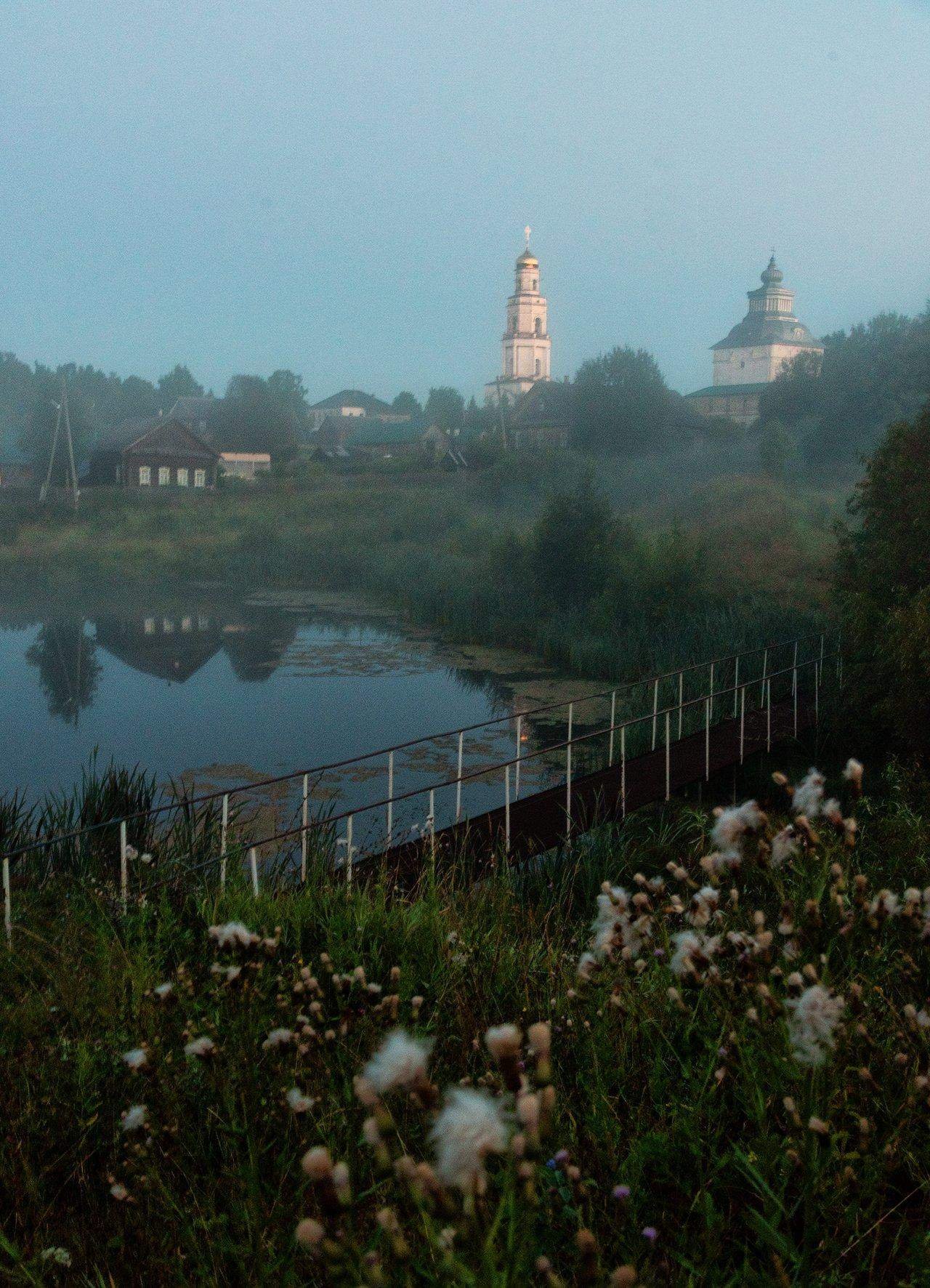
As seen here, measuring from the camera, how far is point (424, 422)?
70125mm

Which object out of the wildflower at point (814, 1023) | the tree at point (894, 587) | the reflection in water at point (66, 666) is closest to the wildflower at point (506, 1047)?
the wildflower at point (814, 1023)

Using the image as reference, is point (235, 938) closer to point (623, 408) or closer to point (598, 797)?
point (598, 797)

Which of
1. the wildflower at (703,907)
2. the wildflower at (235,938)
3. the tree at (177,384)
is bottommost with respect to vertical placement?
the wildflower at (703,907)

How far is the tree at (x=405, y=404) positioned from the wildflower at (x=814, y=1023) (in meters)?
105

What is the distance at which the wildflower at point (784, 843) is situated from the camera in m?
A: 2.38

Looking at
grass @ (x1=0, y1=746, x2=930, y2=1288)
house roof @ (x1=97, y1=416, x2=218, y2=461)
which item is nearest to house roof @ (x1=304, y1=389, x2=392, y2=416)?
house roof @ (x1=97, y1=416, x2=218, y2=461)

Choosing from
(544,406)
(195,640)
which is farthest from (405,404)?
(195,640)

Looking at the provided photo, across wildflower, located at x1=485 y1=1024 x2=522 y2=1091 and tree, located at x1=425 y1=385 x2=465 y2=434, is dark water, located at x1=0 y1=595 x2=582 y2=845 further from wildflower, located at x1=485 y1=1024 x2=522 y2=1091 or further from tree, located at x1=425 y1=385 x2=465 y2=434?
tree, located at x1=425 y1=385 x2=465 y2=434

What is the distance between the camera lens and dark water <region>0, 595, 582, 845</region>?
1449 cm

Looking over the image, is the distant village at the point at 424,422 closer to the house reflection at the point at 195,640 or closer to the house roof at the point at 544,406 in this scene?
the house roof at the point at 544,406

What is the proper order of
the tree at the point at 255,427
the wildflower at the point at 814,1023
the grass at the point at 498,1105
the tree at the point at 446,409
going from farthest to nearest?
the tree at the point at 446,409
the tree at the point at 255,427
the grass at the point at 498,1105
the wildflower at the point at 814,1023

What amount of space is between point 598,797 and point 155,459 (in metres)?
43.5

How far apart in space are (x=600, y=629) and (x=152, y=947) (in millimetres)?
18267

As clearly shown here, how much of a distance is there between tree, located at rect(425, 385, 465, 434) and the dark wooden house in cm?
1808
